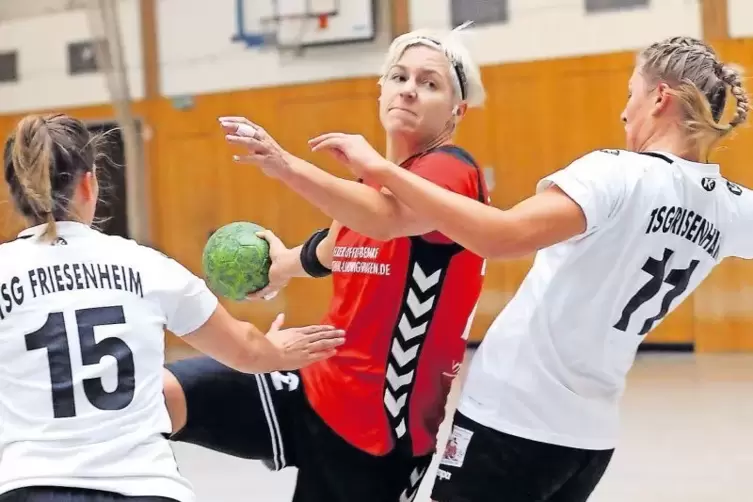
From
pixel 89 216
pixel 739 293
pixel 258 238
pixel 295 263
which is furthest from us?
pixel 739 293

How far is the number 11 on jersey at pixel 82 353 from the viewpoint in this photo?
1671 millimetres

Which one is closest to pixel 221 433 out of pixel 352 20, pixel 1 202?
pixel 1 202

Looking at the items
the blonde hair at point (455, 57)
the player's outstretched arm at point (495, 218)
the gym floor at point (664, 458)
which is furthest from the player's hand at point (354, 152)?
the gym floor at point (664, 458)

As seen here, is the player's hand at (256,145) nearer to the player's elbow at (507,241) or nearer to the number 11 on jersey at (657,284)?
the player's elbow at (507,241)

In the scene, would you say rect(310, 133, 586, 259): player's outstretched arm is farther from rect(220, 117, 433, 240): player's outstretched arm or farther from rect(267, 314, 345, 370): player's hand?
rect(267, 314, 345, 370): player's hand

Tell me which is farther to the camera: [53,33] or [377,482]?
[53,33]

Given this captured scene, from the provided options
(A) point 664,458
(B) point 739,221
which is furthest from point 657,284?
(A) point 664,458

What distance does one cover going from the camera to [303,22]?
8.84 metres

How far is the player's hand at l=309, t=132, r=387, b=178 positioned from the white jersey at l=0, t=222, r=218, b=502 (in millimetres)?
426

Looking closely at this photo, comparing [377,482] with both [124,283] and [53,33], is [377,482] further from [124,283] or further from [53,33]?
[53,33]

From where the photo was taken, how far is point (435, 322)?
209cm

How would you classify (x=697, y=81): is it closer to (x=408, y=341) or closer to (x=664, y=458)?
(x=408, y=341)

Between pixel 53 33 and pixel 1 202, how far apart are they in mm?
8723

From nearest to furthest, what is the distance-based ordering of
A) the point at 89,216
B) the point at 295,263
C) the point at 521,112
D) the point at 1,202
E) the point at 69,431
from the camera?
1. the point at 69,431
2. the point at 89,216
3. the point at 1,202
4. the point at 295,263
5. the point at 521,112
